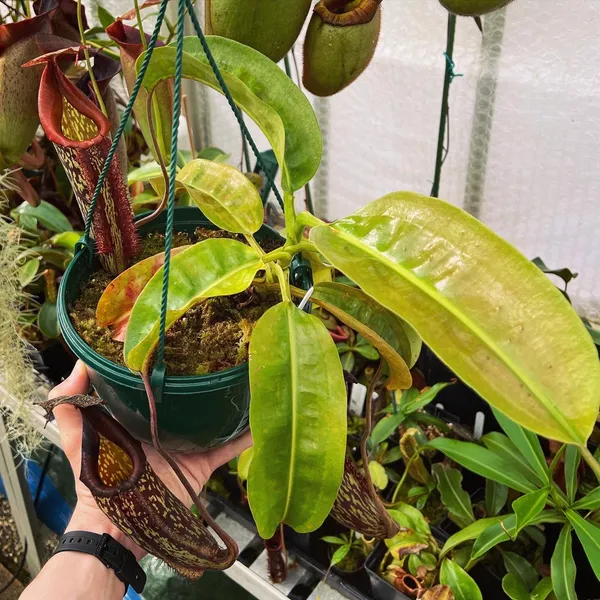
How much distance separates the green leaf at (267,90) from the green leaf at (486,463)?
0.58m

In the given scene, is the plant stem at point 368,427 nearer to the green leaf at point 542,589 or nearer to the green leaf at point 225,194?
the green leaf at point 225,194

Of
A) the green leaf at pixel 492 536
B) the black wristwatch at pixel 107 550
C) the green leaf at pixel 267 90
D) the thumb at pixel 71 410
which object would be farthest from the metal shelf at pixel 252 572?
the green leaf at pixel 267 90

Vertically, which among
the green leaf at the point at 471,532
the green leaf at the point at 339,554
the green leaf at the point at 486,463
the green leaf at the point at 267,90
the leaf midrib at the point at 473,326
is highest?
the green leaf at the point at 267,90

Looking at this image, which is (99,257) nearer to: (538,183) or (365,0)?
(365,0)

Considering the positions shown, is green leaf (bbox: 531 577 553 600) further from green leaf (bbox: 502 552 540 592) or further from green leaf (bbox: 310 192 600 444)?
green leaf (bbox: 310 192 600 444)

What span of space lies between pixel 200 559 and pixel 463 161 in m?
0.97

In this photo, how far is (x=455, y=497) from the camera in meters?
0.99

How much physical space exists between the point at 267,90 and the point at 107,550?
64cm

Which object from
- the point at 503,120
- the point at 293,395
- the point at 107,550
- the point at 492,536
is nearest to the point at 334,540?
the point at 492,536

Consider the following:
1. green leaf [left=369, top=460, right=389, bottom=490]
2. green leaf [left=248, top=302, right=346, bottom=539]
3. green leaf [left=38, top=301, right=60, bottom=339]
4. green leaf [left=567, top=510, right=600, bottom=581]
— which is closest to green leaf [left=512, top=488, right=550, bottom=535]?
green leaf [left=567, top=510, right=600, bottom=581]

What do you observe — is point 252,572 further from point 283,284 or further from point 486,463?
point 283,284

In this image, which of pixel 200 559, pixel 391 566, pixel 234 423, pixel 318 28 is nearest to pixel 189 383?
pixel 234 423

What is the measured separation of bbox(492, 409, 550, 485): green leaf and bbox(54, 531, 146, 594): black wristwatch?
1.99ft

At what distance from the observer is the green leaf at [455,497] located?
978 mm
